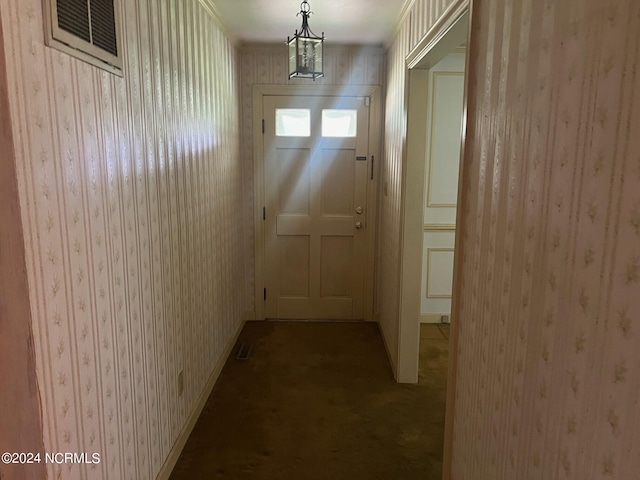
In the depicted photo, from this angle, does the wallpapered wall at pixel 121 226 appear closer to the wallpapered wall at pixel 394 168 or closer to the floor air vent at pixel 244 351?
the floor air vent at pixel 244 351

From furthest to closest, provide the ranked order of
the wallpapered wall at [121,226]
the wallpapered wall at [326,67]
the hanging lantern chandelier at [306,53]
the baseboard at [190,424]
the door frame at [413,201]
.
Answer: the wallpapered wall at [326,67]
the hanging lantern chandelier at [306,53]
the door frame at [413,201]
the baseboard at [190,424]
the wallpapered wall at [121,226]

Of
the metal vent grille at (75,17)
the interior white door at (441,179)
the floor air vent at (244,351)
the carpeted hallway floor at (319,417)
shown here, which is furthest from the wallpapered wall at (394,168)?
the metal vent grille at (75,17)

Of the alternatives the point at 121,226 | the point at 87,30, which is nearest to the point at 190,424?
the point at 121,226

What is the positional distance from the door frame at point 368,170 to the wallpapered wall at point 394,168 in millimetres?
123

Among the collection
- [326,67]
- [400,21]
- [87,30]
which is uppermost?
[400,21]

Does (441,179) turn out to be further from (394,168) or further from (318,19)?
(318,19)

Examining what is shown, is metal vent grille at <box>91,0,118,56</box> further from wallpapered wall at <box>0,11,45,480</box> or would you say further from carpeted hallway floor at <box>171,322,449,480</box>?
carpeted hallway floor at <box>171,322,449,480</box>

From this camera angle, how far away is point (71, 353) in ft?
4.22

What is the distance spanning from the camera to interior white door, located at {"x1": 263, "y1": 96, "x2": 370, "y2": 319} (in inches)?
158

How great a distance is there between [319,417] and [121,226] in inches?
67.8

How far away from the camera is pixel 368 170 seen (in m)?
4.06

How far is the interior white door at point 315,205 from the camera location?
401 cm

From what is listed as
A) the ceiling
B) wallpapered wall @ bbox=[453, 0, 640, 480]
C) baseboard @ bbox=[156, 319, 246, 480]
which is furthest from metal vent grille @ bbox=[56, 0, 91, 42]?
baseboard @ bbox=[156, 319, 246, 480]

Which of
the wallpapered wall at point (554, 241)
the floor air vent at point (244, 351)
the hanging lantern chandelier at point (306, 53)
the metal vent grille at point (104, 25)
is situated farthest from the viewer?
the floor air vent at point (244, 351)
